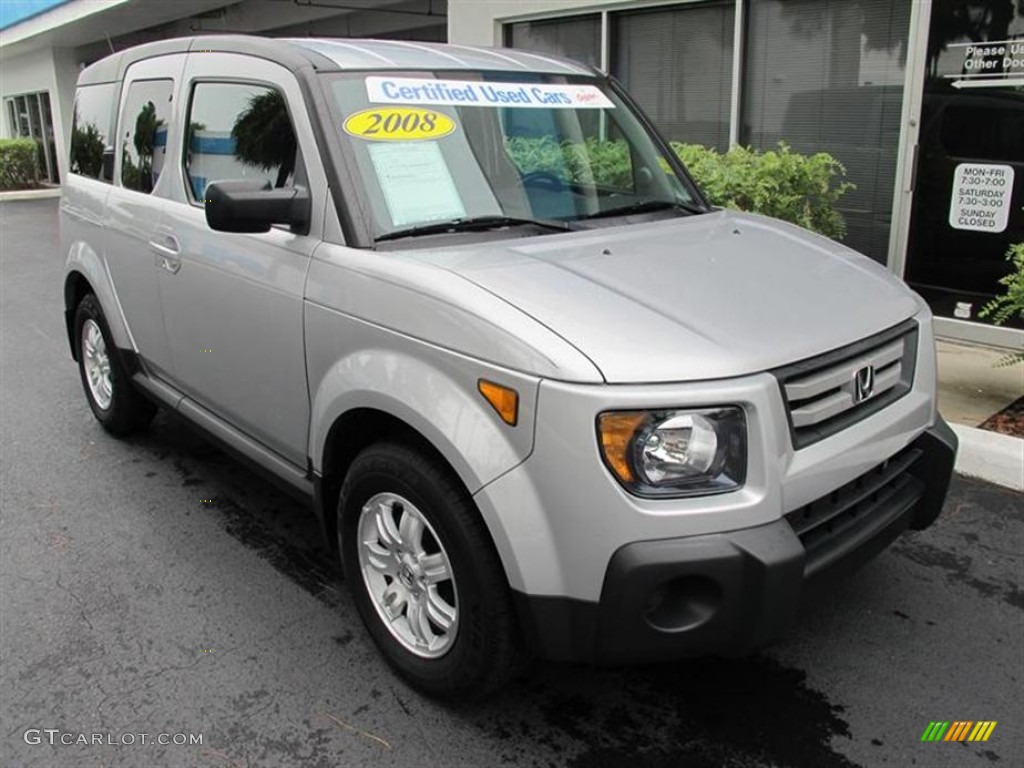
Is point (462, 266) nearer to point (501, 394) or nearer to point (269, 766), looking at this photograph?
point (501, 394)

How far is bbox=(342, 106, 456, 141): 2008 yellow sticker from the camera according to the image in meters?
3.11

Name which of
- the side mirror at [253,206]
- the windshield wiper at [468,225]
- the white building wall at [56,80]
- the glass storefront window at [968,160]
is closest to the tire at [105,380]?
the side mirror at [253,206]

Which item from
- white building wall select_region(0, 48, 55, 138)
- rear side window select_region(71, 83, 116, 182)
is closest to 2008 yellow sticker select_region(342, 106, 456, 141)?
rear side window select_region(71, 83, 116, 182)

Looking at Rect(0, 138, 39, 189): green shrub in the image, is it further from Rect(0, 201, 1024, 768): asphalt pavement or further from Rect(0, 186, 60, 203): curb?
Rect(0, 201, 1024, 768): asphalt pavement

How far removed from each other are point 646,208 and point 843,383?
1.31 meters

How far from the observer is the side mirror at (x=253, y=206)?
9.69ft

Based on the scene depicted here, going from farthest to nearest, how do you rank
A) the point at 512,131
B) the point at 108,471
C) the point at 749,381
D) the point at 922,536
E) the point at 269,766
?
1. the point at 108,471
2. the point at 922,536
3. the point at 512,131
4. the point at 269,766
5. the point at 749,381

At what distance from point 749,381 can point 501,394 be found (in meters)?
0.63

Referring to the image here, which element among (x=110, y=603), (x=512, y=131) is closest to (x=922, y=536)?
(x=512, y=131)

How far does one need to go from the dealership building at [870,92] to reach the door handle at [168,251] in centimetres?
224

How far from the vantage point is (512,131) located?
136 inches
